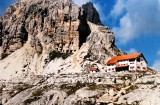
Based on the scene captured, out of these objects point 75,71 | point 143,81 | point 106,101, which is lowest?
point 106,101

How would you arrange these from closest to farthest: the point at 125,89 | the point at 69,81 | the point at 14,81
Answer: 1. the point at 125,89
2. the point at 69,81
3. the point at 14,81

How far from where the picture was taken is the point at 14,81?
196500mm

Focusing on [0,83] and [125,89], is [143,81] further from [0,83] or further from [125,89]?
[0,83]

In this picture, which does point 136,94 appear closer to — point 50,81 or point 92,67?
point 50,81

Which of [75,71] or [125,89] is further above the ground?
[75,71]

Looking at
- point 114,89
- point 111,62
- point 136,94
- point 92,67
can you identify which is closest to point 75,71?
point 92,67

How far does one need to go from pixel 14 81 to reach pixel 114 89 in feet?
239

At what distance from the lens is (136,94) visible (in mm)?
131000

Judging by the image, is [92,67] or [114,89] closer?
[114,89]

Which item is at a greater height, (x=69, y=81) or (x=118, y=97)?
(x=69, y=81)

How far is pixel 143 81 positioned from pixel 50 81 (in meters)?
48.8

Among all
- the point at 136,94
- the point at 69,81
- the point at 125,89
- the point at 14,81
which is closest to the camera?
the point at 136,94

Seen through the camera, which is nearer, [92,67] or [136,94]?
[136,94]

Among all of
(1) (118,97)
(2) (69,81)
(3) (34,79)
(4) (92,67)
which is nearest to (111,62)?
(4) (92,67)
